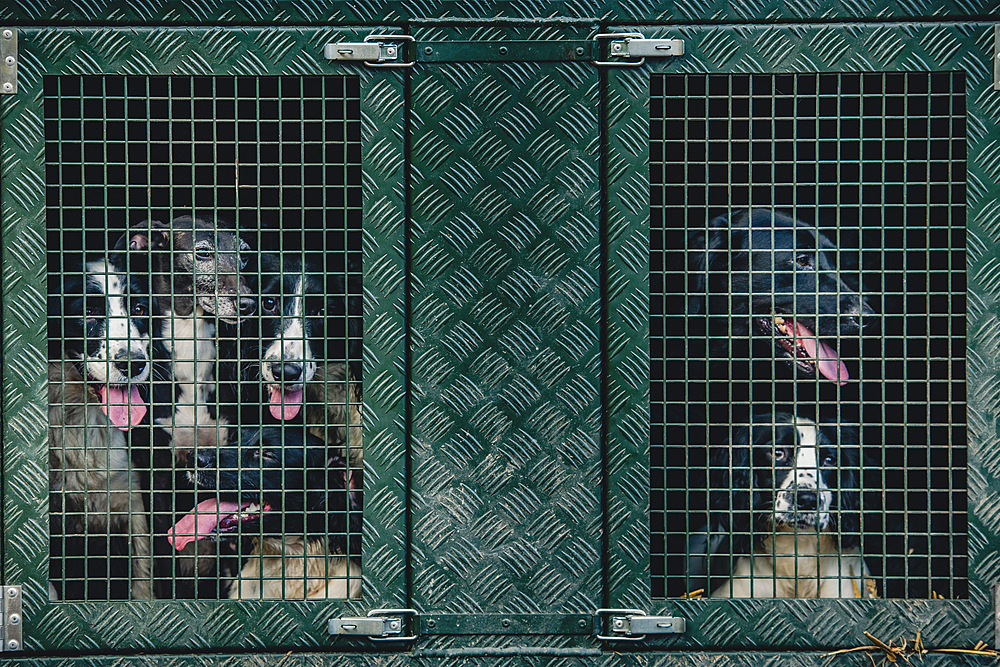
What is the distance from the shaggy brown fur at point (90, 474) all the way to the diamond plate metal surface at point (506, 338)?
3.35 ft

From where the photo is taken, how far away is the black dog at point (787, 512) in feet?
8.52

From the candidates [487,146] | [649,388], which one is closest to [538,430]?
[649,388]

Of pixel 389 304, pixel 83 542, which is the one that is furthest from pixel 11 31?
pixel 83 542

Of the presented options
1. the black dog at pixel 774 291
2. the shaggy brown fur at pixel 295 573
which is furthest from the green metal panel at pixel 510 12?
the shaggy brown fur at pixel 295 573

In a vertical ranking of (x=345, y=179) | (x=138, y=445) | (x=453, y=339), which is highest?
(x=345, y=179)

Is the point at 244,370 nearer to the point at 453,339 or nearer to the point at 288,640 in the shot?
the point at 453,339

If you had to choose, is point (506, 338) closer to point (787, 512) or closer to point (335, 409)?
point (335, 409)

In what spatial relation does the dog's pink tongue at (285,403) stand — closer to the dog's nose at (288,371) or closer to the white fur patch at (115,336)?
the dog's nose at (288,371)

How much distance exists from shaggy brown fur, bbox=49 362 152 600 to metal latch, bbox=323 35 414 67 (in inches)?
58.3

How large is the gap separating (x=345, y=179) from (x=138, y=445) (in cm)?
123

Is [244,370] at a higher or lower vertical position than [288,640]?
higher

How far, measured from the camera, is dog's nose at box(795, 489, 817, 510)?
2.62 m

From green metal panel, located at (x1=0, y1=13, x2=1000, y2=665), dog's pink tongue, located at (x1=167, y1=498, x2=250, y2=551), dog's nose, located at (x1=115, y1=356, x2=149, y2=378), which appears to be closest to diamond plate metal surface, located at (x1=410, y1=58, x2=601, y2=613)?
green metal panel, located at (x1=0, y1=13, x2=1000, y2=665)

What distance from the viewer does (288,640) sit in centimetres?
259
